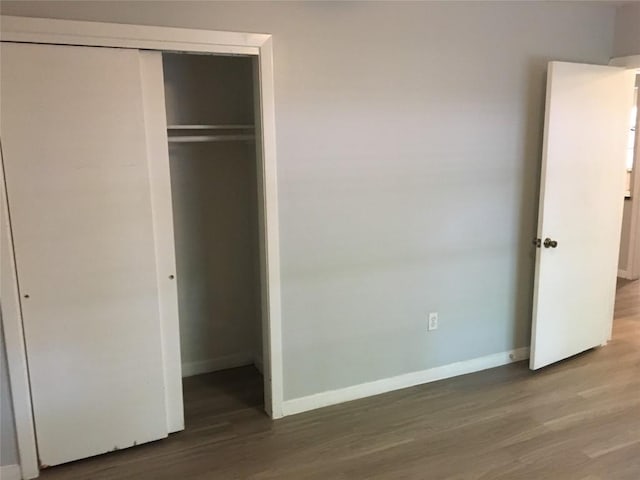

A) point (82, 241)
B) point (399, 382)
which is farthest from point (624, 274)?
point (82, 241)

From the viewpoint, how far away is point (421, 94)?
3184 mm

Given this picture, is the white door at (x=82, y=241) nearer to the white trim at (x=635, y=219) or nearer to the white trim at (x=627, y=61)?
the white trim at (x=627, y=61)

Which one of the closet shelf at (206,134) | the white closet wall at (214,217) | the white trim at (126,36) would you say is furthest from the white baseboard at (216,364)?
the white trim at (126,36)

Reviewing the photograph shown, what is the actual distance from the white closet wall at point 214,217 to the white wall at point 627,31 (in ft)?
8.29

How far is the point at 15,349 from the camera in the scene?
98.5 inches

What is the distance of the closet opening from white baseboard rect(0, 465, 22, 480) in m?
0.93

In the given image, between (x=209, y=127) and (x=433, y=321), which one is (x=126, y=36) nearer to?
(x=209, y=127)

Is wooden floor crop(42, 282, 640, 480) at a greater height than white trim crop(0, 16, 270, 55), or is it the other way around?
white trim crop(0, 16, 270, 55)

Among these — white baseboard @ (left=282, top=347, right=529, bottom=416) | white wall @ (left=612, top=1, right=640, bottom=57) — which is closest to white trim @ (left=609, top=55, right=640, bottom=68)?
white wall @ (left=612, top=1, right=640, bottom=57)

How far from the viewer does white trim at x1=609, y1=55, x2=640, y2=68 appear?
3.60 m

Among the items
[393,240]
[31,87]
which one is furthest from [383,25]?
[31,87]

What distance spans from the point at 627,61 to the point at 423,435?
2.82m

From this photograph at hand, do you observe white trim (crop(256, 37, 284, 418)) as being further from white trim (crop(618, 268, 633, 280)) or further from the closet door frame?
white trim (crop(618, 268, 633, 280))

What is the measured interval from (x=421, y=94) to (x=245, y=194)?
136cm
